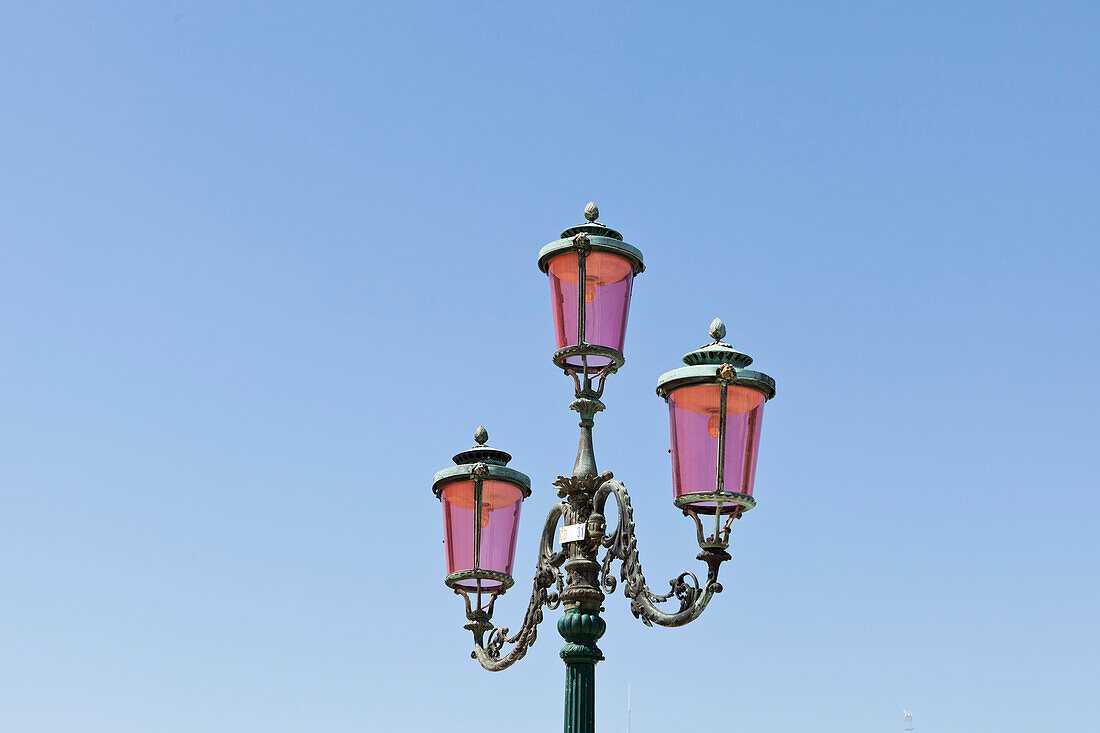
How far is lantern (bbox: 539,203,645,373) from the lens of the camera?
961 centimetres

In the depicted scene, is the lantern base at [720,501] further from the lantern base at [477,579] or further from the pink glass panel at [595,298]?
the lantern base at [477,579]

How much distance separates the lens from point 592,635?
9062 mm

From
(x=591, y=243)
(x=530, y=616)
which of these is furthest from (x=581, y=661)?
(x=591, y=243)

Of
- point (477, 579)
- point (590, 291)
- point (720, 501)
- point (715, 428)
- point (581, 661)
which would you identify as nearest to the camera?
point (720, 501)

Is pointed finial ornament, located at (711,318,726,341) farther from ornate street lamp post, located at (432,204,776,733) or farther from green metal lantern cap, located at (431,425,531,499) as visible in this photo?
green metal lantern cap, located at (431,425,531,499)

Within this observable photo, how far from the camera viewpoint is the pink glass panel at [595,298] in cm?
965

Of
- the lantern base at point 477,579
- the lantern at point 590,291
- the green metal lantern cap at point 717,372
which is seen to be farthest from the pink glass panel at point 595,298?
the lantern base at point 477,579

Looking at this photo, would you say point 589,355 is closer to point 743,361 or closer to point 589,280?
point 589,280

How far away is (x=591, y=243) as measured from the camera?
9.64 m

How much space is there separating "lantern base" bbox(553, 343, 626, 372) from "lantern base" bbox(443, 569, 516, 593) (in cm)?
172

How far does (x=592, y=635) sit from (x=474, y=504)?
1.75 metres

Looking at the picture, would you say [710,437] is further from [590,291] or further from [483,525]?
[483,525]

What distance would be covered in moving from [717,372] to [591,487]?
4.14ft

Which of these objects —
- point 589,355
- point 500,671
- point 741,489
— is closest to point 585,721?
point 500,671
